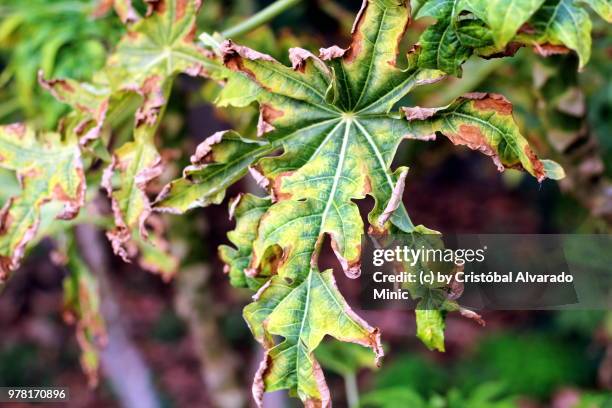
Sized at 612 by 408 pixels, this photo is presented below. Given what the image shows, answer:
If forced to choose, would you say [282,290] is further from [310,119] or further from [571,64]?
[571,64]

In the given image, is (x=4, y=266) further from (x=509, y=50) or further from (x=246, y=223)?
(x=509, y=50)

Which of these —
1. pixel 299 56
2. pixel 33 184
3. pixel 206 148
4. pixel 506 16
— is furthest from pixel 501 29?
→ pixel 33 184

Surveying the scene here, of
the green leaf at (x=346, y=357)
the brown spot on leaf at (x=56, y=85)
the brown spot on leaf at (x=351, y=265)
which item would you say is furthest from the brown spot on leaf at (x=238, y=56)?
the green leaf at (x=346, y=357)

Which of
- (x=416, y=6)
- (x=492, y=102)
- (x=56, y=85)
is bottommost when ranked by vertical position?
(x=492, y=102)

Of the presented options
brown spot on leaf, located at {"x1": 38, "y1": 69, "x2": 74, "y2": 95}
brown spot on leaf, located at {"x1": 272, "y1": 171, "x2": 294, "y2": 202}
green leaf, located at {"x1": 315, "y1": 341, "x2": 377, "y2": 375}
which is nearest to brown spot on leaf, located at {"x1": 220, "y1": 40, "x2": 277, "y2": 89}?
brown spot on leaf, located at {"x1": 272, "y1": 171, "x2": 294, "y2": 202}

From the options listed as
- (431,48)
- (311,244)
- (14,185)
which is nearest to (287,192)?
(311,244)

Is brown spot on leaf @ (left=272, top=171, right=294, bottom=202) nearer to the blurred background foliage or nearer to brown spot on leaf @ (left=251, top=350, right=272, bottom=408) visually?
brown spot on leaf @ (left=251, top=350, right=272, bottom=408)

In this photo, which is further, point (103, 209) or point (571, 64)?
point (103, 209)
